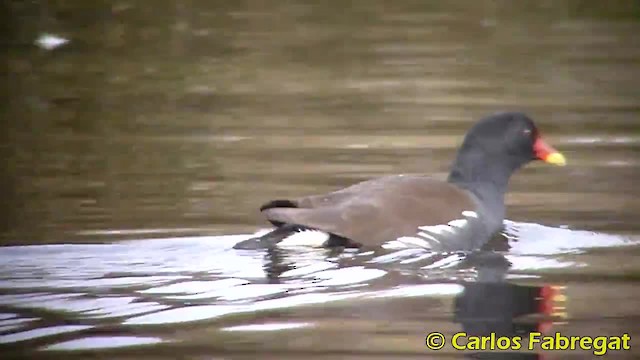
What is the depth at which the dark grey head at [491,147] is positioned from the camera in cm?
1021

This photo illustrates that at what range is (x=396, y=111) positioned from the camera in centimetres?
1558

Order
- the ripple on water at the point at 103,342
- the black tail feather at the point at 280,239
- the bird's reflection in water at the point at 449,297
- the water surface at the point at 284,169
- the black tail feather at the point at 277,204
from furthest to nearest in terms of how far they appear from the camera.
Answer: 1. the black tail feather at the point at 280,239
2. the black tail feather at the point at 277,204
3. the water surface at the point at 284,169
4. the bird's reflection in water at the point at 449,297
5. the ripple on water at the point at 103,342

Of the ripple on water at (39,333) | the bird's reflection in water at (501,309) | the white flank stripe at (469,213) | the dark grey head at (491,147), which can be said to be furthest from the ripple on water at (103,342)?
the dark grey head at (491,147)

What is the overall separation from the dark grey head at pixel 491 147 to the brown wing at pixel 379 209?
1.45 feet

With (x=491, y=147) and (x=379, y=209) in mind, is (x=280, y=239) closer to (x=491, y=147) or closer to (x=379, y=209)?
(x=379, y=209)

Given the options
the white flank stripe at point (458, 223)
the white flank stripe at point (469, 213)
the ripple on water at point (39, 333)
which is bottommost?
the ripple on water at point (39, 333)

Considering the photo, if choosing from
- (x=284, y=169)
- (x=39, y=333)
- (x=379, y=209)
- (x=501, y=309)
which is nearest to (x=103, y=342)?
(x=39, y=333)

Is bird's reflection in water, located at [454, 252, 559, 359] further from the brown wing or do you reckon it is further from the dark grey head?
the dark grey head

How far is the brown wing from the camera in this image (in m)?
9.09

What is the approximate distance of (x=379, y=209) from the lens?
930cm

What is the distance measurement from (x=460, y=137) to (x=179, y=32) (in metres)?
9.21

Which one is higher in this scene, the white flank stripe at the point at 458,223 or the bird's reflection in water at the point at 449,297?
the white flank stripe at the point at 458,223

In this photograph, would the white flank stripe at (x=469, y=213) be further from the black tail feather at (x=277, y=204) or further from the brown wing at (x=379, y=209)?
the black tail feather at (x=277, y=204)

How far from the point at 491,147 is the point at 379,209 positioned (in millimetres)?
1318
